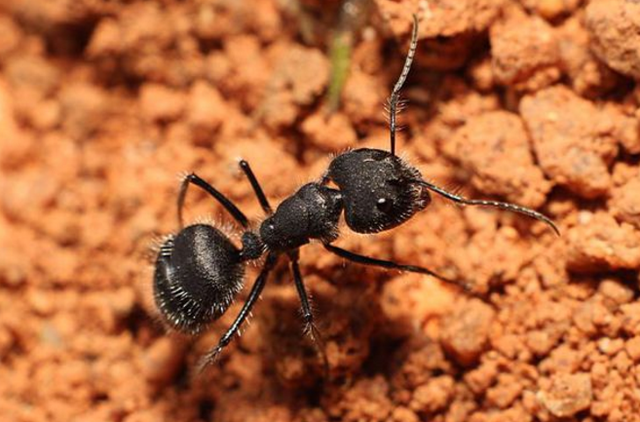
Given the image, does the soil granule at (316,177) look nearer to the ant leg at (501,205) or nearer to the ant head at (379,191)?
the ant leg at (501,205)

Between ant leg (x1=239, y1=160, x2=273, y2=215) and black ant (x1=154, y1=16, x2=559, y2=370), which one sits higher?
ant leg (x1=239, y1=160, x2=273, y2=215)

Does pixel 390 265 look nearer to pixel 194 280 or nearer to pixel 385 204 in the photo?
pixel 385 204

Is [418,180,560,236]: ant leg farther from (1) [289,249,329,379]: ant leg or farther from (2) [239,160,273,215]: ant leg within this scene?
(2) [239,160,273,215]: ant leg

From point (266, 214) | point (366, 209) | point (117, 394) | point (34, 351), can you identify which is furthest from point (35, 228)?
point (366, 209)

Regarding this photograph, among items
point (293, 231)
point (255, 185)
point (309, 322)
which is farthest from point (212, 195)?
point (309, 322)

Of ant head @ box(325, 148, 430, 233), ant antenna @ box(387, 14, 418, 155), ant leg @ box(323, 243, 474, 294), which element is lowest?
ant leg @ box(323, 243, 474, 294)

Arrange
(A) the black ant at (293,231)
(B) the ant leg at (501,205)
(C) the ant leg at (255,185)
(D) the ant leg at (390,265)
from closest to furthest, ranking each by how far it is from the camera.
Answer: (B) the ant leg at (501,205)
(A) the black ant at (293,231)
(D) the ant leg at (390,265)
(C) the ant leg at (255,185)

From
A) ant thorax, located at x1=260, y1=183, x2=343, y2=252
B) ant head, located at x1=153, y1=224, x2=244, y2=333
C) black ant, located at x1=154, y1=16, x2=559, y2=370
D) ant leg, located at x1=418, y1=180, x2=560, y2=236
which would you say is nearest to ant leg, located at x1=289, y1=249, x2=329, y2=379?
black ant, located at x1=154, y1=16, x2=559, y2=370

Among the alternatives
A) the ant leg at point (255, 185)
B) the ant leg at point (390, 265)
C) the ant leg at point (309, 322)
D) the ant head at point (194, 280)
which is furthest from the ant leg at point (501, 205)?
the ant head at point (194, 280)
